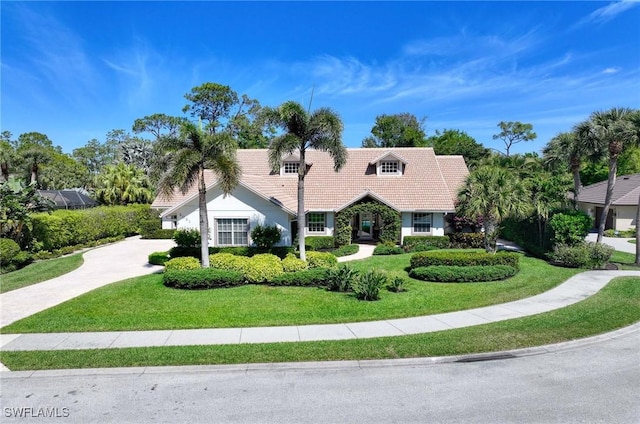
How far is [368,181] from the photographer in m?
29.5

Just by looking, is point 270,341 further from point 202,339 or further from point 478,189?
point 478,189

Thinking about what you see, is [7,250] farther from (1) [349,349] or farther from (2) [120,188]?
(1) [349,349]

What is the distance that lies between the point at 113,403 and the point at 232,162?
11.3 metres

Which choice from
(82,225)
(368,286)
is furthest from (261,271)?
(82,225)

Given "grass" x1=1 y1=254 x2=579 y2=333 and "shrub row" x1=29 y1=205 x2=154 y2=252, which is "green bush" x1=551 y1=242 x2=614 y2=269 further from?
"shrub row" x1=29 y1=205 x2=154 y2=252

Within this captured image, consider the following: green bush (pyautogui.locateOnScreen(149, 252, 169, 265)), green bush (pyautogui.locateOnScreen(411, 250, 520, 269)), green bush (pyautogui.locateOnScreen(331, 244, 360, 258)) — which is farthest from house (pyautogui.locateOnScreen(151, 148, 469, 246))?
green bush (pyautogui.locateOnScreen(411, 250, 520, 269))

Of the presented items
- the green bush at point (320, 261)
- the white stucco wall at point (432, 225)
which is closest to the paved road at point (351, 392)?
the green bush at point (320, 261)

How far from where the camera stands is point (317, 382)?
292 inches

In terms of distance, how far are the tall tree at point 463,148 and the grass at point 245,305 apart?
119ft

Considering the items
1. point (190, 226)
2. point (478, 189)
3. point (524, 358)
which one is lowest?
point (524, 358)

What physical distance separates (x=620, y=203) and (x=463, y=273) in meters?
25.9

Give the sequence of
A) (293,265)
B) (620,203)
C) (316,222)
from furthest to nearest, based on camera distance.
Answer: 1. (620,203)
2. (316,222)
3. (293,265)

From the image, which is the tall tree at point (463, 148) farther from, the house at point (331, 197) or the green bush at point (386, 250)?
the green bush at point (386, 250)

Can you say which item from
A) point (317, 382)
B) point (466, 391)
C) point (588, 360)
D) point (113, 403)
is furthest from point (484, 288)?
point (113, 403)
